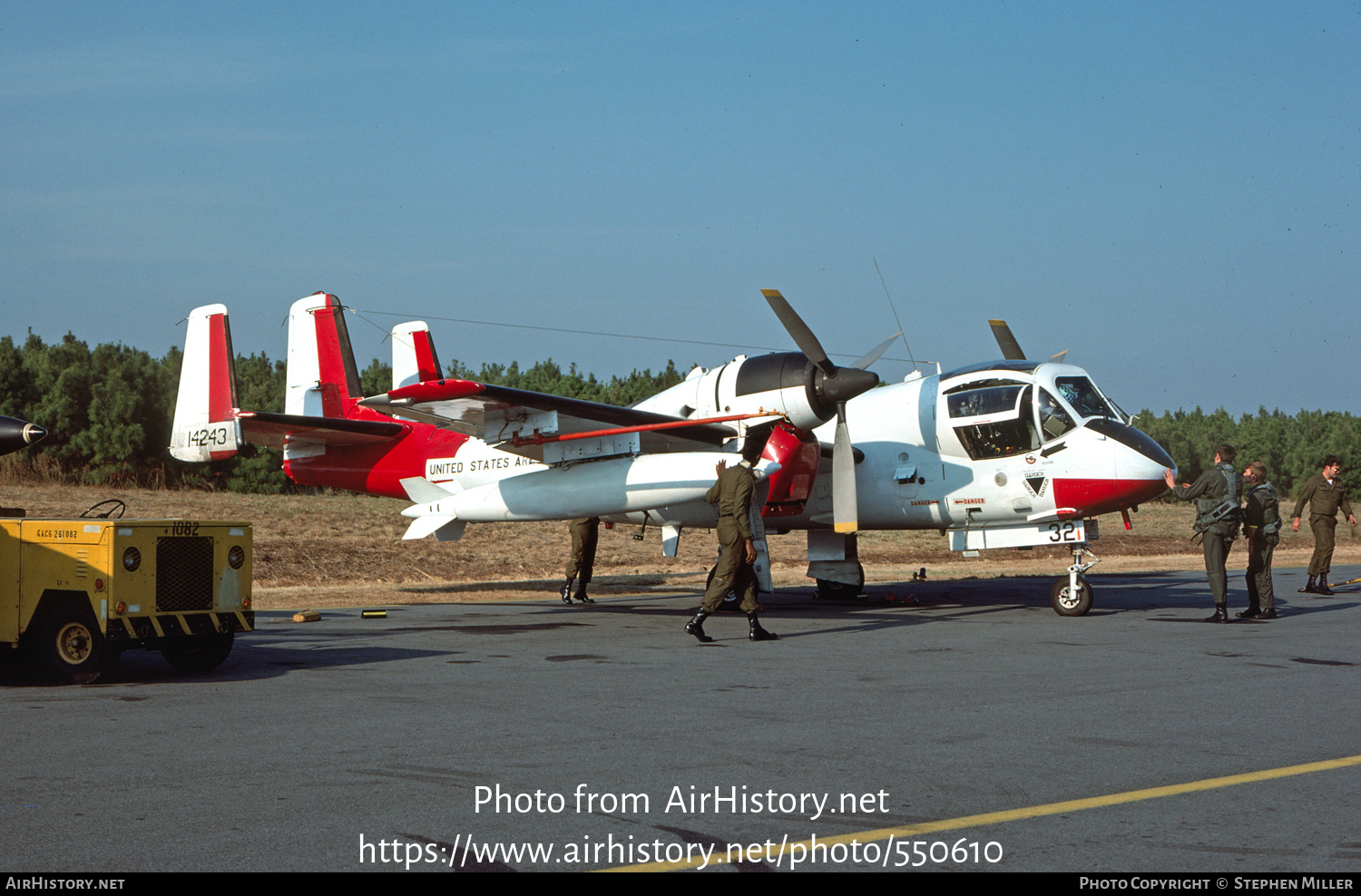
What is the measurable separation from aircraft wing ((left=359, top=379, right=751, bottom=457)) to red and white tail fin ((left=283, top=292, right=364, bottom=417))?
5.00 metres

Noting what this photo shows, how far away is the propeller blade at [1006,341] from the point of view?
19438 millimetres

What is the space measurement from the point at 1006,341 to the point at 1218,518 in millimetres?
5743

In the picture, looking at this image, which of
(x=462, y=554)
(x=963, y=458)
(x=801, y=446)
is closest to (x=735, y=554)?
(x=801, y=446)

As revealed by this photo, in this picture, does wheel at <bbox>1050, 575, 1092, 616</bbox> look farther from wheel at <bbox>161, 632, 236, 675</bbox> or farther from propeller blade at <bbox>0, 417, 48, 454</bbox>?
propeller blade at <bbox>0, 417, 48, 454</bbox>

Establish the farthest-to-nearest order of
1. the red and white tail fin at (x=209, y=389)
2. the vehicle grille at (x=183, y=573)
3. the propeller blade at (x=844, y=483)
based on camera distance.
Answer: the red and white tail fin at (x=209, y=389), the propeller blade at (x=844, y=483), the vehicle grille at (x=183, y=573)

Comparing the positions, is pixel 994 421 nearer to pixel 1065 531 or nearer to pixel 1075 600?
pixel 1065 531

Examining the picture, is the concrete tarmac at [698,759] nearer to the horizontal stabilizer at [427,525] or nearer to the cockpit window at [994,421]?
the cockpit window at [994,421]

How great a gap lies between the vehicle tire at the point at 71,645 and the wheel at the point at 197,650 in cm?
82

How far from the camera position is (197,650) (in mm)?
9992

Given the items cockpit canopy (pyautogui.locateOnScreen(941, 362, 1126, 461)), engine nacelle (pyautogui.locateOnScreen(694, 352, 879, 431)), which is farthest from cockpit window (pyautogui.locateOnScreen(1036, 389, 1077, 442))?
engine nacelle (pyautogui.locateOnScreen(694, 352, 879, 431))

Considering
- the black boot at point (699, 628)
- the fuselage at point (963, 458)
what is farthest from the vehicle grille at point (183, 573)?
the fuselage at point (963, 458)

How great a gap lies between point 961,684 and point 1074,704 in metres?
1.16

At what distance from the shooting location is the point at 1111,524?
153ft

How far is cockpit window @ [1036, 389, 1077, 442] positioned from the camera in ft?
52.9
